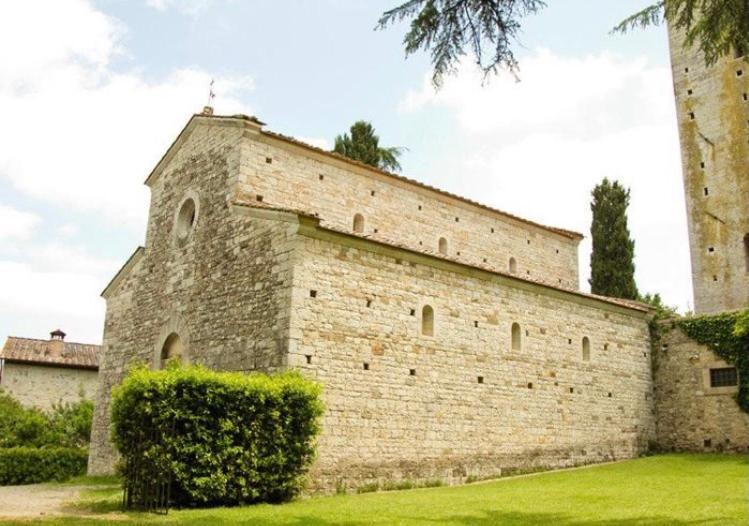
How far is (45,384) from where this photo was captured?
1304 inches

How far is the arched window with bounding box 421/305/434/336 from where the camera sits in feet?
51.9

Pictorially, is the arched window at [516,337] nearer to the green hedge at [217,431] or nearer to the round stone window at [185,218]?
the green hedge at [217,431]

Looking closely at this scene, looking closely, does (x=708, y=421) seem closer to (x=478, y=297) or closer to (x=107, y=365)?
(x=478, y=297)

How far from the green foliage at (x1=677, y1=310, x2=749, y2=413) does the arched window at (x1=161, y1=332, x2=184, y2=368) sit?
47.9ft

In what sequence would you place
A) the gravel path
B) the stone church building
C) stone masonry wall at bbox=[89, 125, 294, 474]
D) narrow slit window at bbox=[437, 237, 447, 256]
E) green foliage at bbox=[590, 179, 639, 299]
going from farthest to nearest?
green foliage at bbox=[590, 179, 639, 299] → narrow slit window at bbox=[437, 237, 447, 256] → stone masonry wall at bbox=[89, 125, 294, 474] → the stone church building → the gravel path

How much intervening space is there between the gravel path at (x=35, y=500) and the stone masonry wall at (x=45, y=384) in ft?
54.5

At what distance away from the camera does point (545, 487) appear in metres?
14.0

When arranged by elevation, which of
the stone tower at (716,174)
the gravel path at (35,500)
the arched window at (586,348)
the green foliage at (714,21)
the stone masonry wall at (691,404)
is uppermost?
the stone tower at (716,174)

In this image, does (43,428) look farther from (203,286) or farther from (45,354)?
(203,286)

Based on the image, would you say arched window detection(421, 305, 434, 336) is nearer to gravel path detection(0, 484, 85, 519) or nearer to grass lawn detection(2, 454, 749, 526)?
grass lawn detection(2, 454, 749, 526)

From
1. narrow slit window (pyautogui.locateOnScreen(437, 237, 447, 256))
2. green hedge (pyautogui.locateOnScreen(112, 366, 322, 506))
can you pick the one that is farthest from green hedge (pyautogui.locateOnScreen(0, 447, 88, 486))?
narrow slit window (pyautogui.locateOnScreen(437, 237, 447, 256))

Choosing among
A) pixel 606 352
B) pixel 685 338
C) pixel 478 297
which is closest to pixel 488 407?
pixel 478 297

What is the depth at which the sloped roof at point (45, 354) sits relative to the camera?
3294 centimetres

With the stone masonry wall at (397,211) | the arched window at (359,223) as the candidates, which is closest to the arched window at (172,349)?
the stone masonry wall at (397,211)
